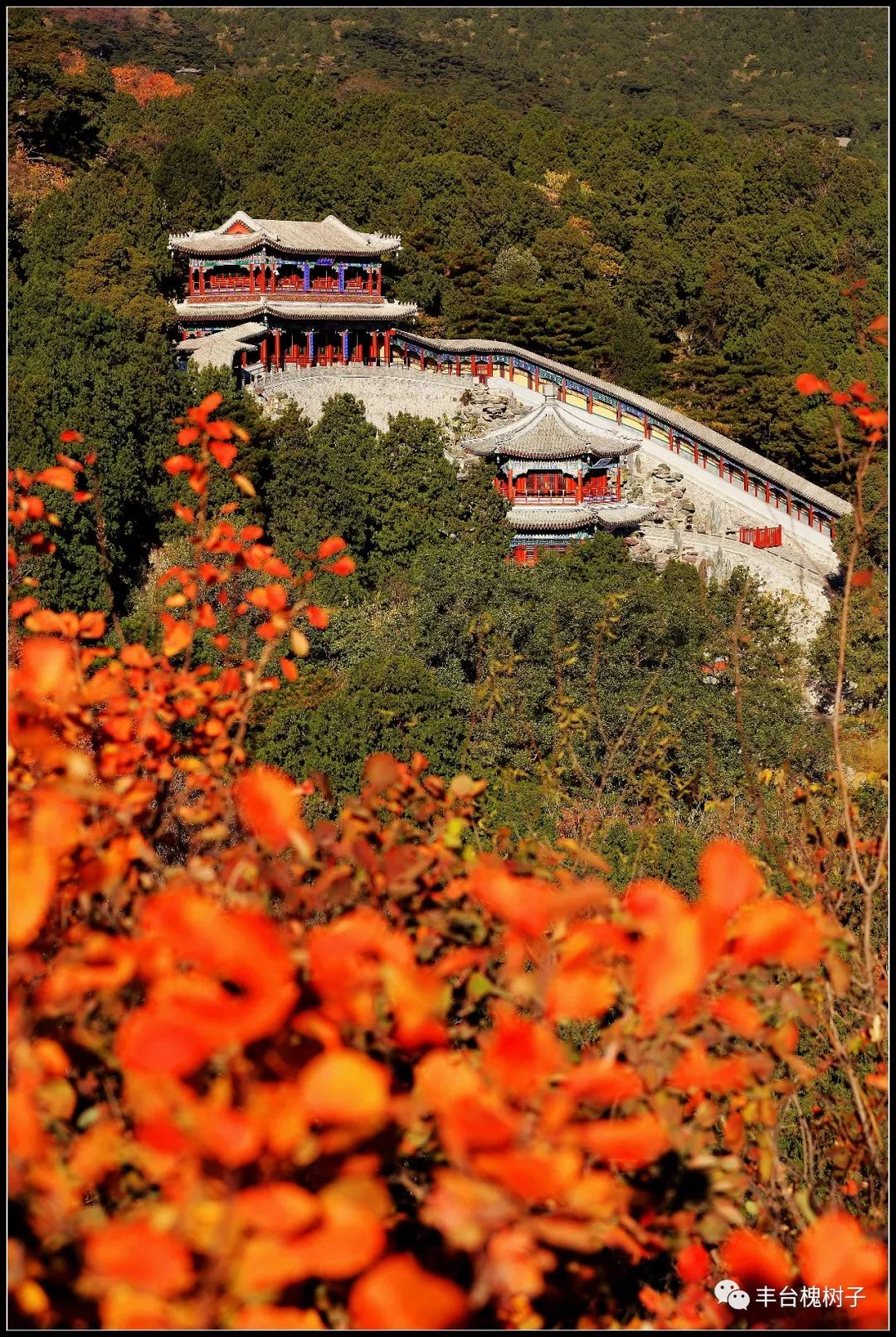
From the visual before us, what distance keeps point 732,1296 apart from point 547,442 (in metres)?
20.2

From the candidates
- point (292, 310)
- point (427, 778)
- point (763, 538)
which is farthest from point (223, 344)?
point (427, 778)

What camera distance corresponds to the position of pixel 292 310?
25094 millimetres

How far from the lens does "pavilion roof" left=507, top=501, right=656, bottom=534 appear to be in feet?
70.1

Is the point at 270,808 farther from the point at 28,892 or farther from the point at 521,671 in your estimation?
the point at 521,671

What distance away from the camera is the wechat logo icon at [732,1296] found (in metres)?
2.05

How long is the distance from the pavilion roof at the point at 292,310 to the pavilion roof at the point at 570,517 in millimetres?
6448

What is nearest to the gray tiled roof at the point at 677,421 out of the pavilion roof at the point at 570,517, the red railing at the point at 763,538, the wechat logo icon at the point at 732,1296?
the red railing at the point at 763,538

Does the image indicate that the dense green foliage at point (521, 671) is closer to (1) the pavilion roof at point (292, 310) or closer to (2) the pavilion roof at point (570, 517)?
(2) the pavilion roof at point (570, 517)

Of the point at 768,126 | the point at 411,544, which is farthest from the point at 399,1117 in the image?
the point at 768,126

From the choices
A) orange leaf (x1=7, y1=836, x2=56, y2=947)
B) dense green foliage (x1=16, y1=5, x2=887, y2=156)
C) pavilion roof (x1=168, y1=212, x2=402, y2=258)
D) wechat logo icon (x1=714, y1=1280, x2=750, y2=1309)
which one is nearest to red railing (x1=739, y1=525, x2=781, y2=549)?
pavilion roof (x1=168, y1=212, x2=402, y2=258)

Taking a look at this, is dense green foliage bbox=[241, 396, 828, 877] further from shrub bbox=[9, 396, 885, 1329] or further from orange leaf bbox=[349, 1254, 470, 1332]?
orange leaf bbox=[349, 1254, 470, 1332]

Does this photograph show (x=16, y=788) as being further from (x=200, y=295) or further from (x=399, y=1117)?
(x=200, y=295)

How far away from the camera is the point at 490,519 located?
2097cm

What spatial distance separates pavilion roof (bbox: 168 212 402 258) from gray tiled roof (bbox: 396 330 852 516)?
6.15ft
